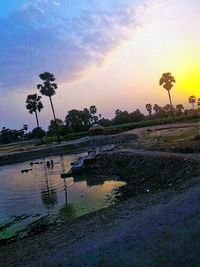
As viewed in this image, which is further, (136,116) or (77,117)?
(77,117)

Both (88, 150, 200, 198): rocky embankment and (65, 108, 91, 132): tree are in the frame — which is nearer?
(88, 150, 200, 198): rocky embankment

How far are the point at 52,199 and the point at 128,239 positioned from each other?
17759 mm

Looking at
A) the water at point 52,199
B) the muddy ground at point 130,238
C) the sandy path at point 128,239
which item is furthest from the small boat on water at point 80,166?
the sandy path at point 128,239

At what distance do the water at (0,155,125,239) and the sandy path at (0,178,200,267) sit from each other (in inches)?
229

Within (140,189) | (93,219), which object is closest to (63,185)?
(140,189)

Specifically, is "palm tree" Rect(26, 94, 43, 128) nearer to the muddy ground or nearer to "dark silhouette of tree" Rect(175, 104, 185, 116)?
"dark silhouette of tree" Rect(175, 104, 185, 116)

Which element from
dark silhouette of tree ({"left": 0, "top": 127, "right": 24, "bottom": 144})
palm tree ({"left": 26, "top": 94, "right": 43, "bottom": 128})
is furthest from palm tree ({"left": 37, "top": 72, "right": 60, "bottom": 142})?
dark silhouette of tree ({"left": 0, "top": 127, "right": 24, "bottom": 144})

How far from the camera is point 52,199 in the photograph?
30781 millimetres

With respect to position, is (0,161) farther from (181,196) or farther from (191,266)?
(191,266)

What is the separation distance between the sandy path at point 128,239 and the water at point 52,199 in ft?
19.1

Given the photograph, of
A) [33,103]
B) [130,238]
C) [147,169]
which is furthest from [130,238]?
[33,103]

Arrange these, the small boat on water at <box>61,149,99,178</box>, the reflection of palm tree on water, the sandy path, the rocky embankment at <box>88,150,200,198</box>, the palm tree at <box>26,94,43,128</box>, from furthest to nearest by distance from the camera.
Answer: the palm tree at <box>26,94,43,128</box> → the small boat on water at <box>61,149,99,178</box> → the reflection of palm tree on water → the rocky embankment at <box>88,150,200,198</box> → the sandy path

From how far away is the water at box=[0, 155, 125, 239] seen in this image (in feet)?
81.5

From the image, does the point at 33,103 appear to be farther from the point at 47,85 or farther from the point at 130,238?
the point at 130,238
